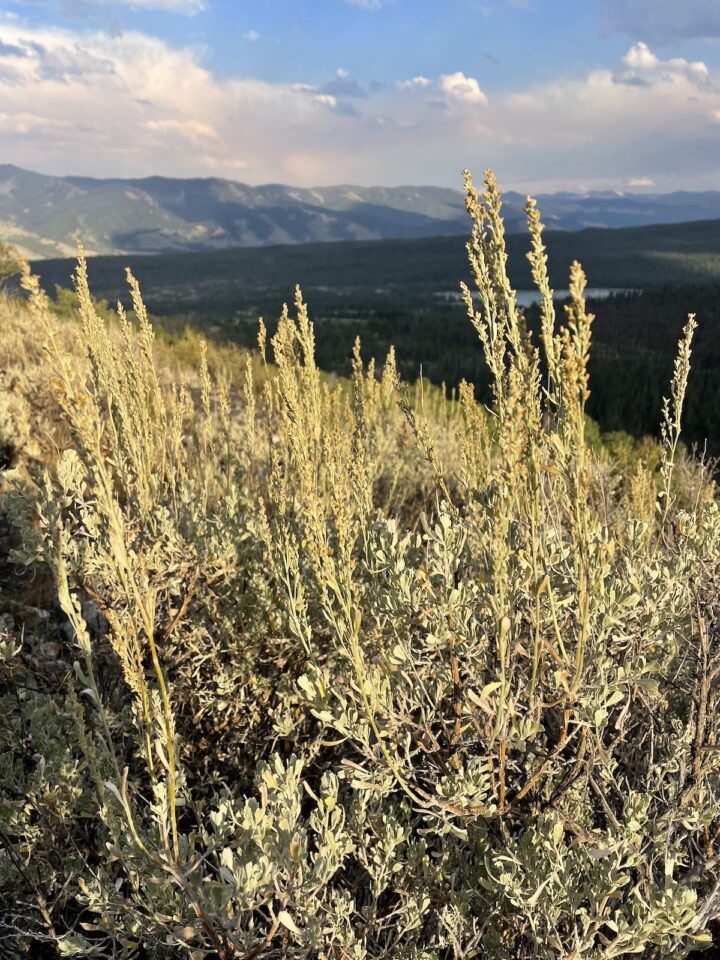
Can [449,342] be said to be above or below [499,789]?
above

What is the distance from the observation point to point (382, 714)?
1.57 m

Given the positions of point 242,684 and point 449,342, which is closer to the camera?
point 242,684

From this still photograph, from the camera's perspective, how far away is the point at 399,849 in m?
1.58

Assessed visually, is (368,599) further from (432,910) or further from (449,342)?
(449,342)

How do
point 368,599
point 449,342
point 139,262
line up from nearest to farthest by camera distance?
point 368,599, point 449,342, point 139,262

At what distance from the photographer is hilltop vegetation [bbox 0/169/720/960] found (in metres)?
1.25

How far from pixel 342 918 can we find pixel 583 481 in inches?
44.1

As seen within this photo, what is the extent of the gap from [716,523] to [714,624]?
1.08 ft

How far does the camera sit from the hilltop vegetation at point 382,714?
4.09ft

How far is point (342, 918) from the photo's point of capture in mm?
1302

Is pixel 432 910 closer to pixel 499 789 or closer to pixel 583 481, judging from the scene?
pixel 499 789

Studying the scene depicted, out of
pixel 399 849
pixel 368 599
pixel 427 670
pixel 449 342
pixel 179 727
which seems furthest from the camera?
pixel 449 342

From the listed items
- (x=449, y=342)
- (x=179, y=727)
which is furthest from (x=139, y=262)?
(x=179, y=727)

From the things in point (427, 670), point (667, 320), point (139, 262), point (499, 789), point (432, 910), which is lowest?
point (432, 910)
